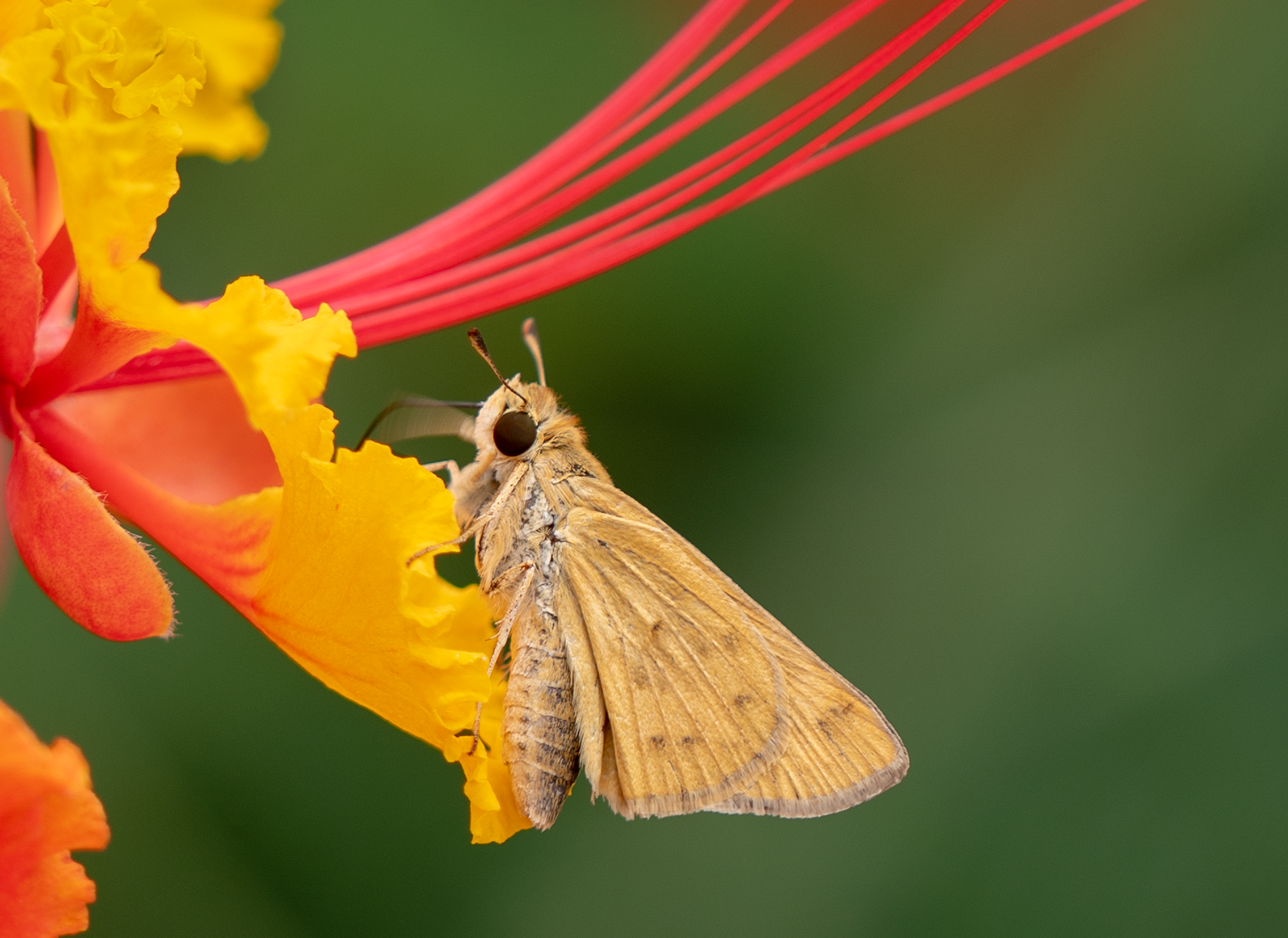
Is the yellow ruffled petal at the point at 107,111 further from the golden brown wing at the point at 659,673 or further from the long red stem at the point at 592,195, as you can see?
the golden brown wing at the point at 659,673

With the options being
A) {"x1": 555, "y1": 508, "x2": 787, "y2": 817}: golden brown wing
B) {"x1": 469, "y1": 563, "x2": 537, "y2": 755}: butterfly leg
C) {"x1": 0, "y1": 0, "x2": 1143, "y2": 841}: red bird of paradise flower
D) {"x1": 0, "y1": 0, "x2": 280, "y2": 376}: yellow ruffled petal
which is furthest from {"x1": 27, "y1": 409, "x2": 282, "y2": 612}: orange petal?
{"x1": 555, "y1": 508, "x2": 787, "y2": 817}: golden brown wing

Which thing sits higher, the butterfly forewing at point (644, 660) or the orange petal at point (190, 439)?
the orange petal at point (190, 439)

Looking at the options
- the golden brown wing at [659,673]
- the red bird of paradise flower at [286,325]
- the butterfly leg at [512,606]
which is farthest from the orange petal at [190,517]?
the golden brown wing at [659,673]

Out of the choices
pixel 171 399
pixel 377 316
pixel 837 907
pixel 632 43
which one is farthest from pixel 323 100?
pixel 837 907

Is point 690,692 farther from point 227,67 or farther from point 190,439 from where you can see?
point 227,67

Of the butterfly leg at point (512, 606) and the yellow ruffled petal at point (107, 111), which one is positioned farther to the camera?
the butterfly leg at point (512, 606)

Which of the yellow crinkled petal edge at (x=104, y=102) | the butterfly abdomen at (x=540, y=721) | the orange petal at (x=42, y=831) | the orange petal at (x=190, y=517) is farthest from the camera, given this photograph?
the butterfly abdomen at (x=540, y=721)

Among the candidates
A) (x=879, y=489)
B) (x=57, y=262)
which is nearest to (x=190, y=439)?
(x=57, y=262)

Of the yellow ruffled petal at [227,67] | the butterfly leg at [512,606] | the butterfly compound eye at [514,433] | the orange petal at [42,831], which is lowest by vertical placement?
the orange petal at [42,831]
